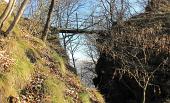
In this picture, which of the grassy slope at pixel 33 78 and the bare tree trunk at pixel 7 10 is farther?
the bare tree trunk at pixel 7 10

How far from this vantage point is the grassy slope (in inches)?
468

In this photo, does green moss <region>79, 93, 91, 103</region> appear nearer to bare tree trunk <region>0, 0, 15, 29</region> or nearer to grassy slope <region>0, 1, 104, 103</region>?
grassy slope <region>0, 1, 104, 103</region>

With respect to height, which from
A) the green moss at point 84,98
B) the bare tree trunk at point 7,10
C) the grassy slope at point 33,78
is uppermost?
the bare tree trunk at point 7,10

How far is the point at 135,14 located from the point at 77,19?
6.67 meters

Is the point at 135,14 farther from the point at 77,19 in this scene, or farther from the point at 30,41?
the point at 30,41

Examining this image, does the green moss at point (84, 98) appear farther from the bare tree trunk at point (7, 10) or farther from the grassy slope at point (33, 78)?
the bare tree trunk at point (7, 10)

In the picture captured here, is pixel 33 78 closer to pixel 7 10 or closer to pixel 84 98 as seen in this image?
pixel 7 10

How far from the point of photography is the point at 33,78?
1395 cm

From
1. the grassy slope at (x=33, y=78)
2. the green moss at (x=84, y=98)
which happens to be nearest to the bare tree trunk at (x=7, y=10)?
the grassy slope at (x=33, y=78)

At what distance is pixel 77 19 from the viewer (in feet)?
117

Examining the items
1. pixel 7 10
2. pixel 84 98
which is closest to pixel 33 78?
pixel 7 10

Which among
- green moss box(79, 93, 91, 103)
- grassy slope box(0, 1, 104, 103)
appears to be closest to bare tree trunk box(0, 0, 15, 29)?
grassy slope box(0, 1, 104, 103)

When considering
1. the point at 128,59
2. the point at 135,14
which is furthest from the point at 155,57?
the point at 135,14

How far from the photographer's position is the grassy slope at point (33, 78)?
11898 millimetres
